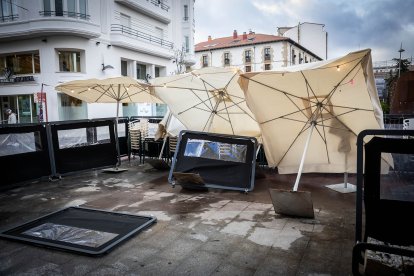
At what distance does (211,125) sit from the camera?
Answer: 29.3ft

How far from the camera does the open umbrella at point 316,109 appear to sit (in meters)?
5.36

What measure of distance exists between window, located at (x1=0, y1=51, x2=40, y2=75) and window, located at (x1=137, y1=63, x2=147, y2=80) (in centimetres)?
851

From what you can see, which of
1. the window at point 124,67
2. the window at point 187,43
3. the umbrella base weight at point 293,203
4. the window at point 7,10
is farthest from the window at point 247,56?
the umbrella base weight at point 293,203

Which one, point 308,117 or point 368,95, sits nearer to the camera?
point 368,95

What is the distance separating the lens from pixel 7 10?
23969 millimetres

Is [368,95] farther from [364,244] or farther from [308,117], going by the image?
[364,244]

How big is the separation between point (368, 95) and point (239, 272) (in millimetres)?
3815

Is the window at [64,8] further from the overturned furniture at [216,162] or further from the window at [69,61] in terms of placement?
the overturned furniture at [216,162]

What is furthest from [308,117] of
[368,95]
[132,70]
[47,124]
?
[132,70]

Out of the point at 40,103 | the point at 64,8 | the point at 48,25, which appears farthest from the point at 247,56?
the point at 40,103

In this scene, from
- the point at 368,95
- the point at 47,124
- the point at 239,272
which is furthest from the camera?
the point at 47,124

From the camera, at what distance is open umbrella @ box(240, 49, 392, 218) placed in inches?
211

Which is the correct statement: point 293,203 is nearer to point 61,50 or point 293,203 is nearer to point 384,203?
point 384,203

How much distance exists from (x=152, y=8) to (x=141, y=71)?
6.13 meters
